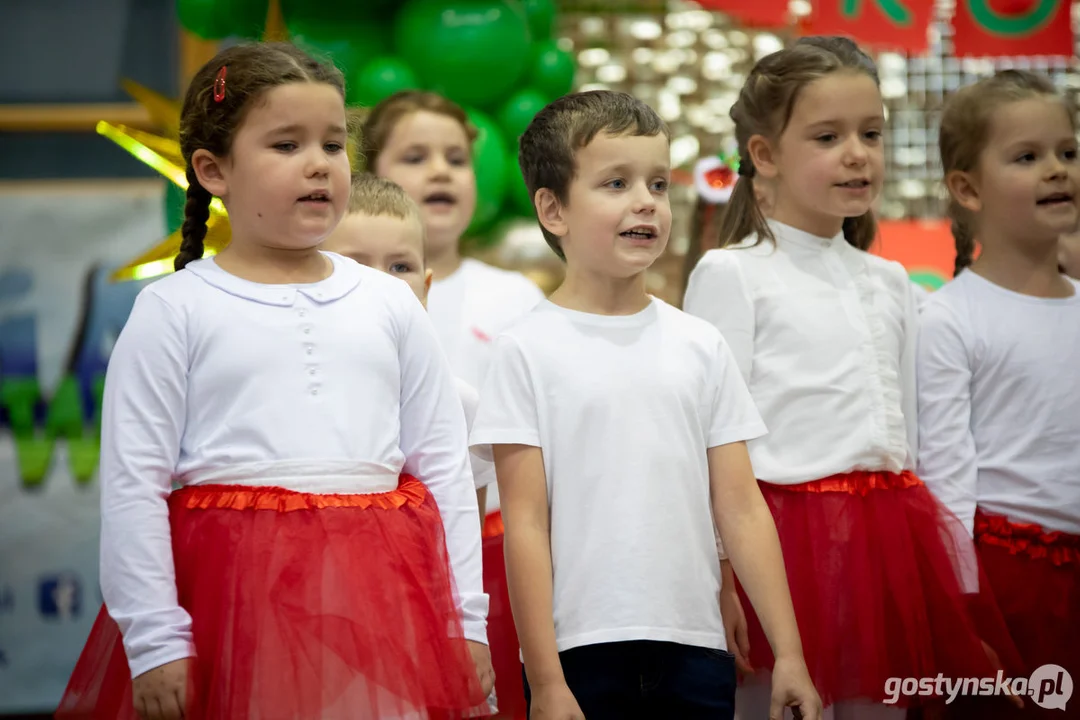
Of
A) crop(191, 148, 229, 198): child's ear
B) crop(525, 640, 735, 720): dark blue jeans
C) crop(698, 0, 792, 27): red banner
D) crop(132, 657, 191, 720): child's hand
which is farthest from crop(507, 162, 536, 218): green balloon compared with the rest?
crop(132, 657, 191, 720): child's hand

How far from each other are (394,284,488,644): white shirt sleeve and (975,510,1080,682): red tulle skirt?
977 millimetres

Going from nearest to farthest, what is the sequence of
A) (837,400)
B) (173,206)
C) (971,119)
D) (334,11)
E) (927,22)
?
(837,400) < (971,119) < (173,206) < (334,11) < (927,22)

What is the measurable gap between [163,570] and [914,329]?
4.36 ft

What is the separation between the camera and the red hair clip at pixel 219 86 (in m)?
1.64

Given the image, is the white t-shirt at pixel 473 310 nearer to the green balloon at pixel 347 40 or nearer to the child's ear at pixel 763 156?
the child's ear at pixel 763 156

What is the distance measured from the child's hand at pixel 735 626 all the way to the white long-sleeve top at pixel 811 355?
20cm

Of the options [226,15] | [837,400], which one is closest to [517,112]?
[226,15]

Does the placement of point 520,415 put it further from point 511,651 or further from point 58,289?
point 58,289

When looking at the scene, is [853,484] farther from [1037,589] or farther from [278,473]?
[278,473]

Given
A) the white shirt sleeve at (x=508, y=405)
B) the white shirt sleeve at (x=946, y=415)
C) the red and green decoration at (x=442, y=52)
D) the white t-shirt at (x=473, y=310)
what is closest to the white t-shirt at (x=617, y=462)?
the white shirt sleeve at (x=508, y=405)

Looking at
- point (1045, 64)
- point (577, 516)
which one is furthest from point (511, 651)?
point (1045, 64)

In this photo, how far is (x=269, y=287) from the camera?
1621mm

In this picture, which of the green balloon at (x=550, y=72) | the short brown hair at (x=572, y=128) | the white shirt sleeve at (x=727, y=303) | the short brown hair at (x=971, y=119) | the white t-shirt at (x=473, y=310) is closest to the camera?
the short brown hair at (x=572, y=128)

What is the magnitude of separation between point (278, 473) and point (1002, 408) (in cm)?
131
